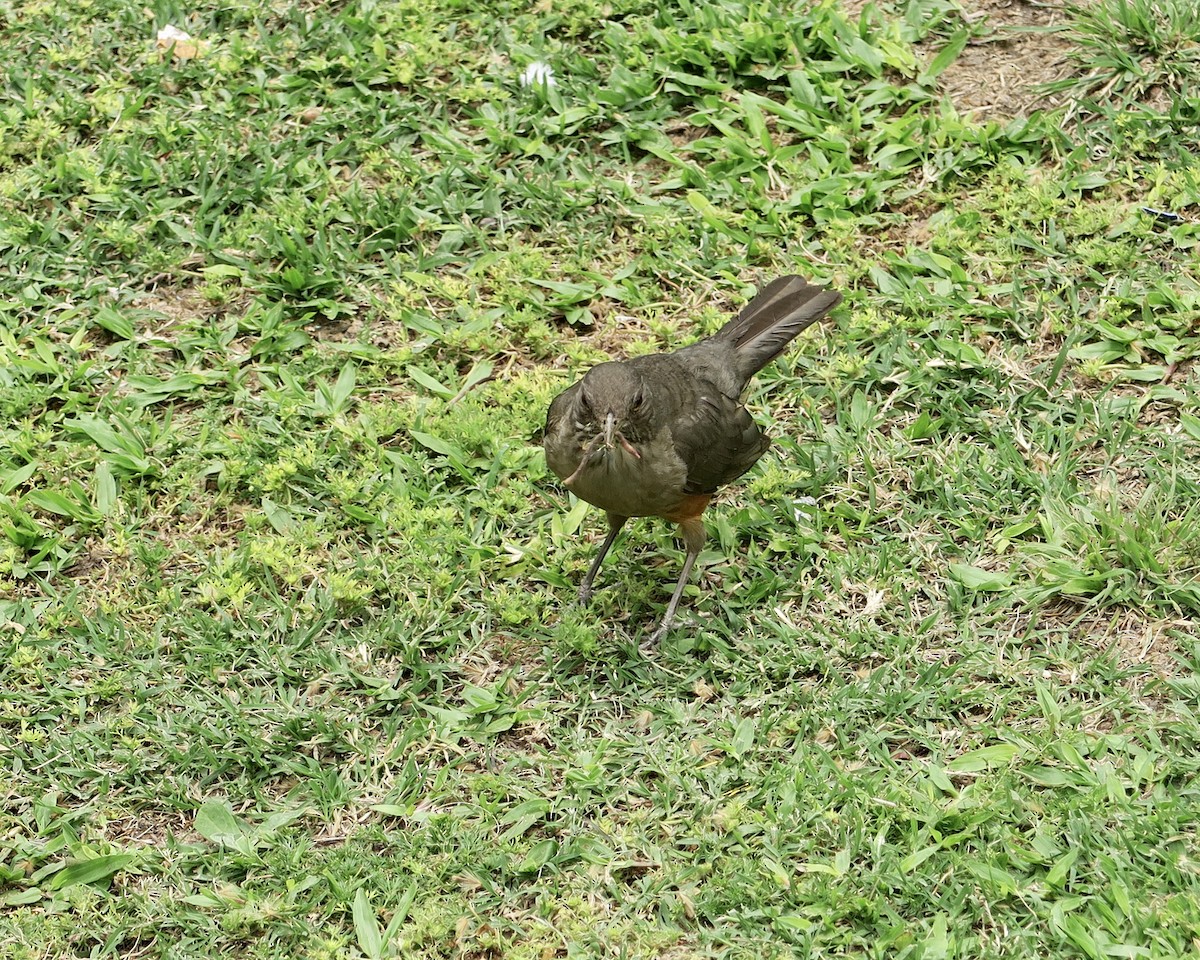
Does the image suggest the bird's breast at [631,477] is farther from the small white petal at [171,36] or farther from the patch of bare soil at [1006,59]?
the small white petal at [171,36]

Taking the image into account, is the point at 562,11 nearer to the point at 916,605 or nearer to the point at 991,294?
the point at 991,294

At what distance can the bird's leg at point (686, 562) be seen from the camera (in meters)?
5.73

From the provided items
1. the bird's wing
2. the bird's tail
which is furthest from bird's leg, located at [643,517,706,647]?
the bird's tail

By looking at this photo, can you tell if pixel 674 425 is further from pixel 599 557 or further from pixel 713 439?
pixel 599 557

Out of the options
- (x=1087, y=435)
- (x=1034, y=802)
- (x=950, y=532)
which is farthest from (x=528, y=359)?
(x=1034, y=802)

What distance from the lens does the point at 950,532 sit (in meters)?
5.90

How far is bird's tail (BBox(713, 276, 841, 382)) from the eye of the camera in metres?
6.09

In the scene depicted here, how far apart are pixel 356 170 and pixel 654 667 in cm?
366

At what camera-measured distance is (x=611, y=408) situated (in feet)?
17.0

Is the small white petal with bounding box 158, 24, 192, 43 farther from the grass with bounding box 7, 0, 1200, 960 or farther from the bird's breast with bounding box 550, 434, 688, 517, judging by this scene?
the bird's breast with bounding box 550, 434, 688, 517

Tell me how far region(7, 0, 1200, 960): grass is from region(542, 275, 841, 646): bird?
0.43 m

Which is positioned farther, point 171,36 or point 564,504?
point 171,36

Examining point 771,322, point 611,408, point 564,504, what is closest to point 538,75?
point 771,322

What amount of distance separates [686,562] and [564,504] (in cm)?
71
